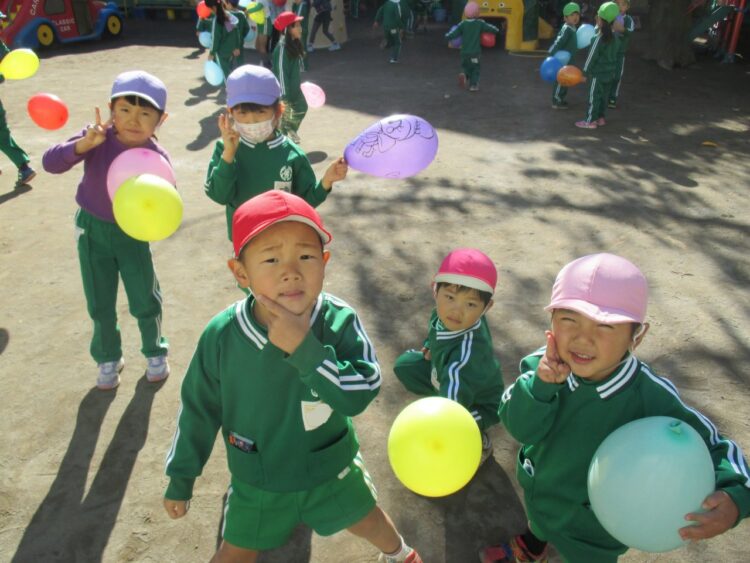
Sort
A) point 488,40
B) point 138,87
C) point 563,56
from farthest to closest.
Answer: point 488,40 → point 563,56 → point 138,87

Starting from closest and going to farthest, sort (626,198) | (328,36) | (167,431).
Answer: (167,431), (626,198), (328,36)

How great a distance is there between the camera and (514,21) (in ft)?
48.3

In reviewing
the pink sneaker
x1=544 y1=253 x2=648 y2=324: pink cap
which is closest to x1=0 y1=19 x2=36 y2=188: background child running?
x1=544 y1=253 x2=648 y2=324: pink cap

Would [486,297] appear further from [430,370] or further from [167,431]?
[167,431]

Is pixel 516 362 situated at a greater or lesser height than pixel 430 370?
lesser

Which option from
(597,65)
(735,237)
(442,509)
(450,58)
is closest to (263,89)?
(442,509)

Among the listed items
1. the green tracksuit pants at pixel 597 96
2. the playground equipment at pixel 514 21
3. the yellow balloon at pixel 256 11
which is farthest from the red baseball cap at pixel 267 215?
the playground equipment at pixel 514 21

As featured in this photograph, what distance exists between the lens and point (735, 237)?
5582 millimetres

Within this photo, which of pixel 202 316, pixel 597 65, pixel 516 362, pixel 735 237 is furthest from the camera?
pixel 597 65

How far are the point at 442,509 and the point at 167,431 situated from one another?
1480 millimetres

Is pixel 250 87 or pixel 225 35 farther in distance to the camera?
pixel 225 35

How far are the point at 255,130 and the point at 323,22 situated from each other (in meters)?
13.2

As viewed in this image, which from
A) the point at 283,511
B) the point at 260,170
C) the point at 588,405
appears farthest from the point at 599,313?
the point at 260,170

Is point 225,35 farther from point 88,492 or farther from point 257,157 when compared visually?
point 88,492
